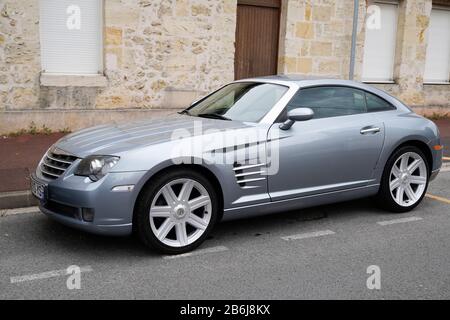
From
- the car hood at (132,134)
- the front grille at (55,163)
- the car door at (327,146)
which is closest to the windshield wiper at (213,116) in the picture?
the car hood at (132,134)

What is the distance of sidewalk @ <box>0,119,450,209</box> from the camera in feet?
20.4

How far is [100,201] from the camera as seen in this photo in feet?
14.4

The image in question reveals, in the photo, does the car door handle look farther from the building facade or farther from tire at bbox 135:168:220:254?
the building facade

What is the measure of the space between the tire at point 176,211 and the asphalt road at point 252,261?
153 millimetres

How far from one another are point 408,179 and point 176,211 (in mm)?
2935

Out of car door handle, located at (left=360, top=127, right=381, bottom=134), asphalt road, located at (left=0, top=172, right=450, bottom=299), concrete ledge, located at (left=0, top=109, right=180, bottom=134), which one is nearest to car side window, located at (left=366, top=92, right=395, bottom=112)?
car door handle, located at (left=360, top=127, right=381, bottom=134)

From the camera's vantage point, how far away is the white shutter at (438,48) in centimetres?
1514

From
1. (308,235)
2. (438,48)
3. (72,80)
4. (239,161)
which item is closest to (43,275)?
(239,161)

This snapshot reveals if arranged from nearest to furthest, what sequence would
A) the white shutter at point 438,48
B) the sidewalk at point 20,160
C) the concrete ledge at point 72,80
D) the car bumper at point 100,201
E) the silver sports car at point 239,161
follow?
the car bumper at point 100,201, the silver sports car at point 239,161, the sidewalk at point 20,160, the concrete ledge at point 72,80, the white shutter at point 438,48

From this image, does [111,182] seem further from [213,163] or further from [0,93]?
[0,93]

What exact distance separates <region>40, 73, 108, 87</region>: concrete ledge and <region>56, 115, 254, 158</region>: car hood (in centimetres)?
505

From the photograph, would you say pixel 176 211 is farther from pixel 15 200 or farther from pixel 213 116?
Result: pixel 15 200

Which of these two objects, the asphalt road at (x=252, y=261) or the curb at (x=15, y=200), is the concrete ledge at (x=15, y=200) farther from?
the asphalt road at (x=252, y=261)
